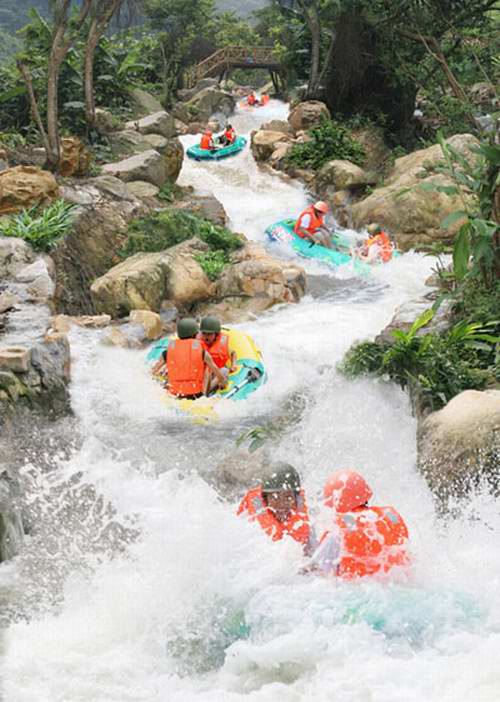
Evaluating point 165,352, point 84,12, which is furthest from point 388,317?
point 84,12

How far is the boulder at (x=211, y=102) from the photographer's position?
90.9ft

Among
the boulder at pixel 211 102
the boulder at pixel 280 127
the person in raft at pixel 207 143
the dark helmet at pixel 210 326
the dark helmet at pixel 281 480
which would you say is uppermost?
the dark helmet at pixel 281 480

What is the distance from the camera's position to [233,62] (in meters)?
32.2

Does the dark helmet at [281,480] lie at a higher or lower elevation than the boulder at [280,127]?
higher

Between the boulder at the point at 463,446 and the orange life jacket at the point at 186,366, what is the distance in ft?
8.49

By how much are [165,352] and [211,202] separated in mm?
7294

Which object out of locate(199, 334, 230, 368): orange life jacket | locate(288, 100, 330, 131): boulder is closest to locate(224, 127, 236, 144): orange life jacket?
locate(288, 100, 330, 131): boulder

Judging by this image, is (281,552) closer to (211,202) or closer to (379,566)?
(379,566)

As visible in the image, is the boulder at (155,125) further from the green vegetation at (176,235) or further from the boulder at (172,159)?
the green vegetation at (176,235)

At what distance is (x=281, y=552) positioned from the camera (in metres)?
5.05

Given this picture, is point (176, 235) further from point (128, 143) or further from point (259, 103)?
point (259, 103)

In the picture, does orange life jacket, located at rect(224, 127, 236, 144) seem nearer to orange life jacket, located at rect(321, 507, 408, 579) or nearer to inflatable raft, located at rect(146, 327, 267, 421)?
inflatable raft, located at rect(146, 327, 267, 421)

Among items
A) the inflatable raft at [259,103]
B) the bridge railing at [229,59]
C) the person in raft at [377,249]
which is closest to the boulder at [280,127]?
the person in raft at [377,249]

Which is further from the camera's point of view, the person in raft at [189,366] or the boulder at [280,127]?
the boulder at [280,127]
